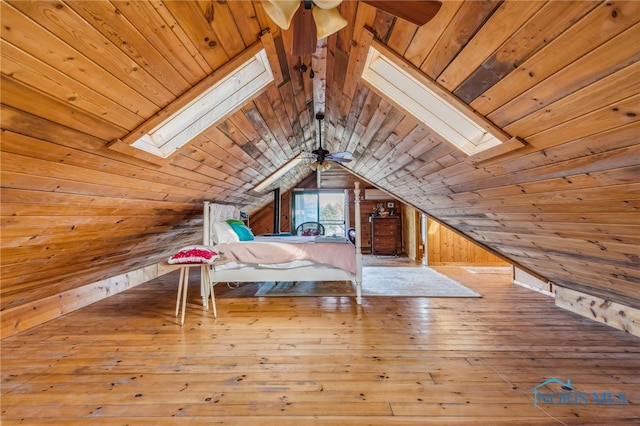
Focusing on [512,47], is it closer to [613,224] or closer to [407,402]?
[613,224]

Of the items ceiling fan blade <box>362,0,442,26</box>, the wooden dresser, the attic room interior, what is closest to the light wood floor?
the attic room interior

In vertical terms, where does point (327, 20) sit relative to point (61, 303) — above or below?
above

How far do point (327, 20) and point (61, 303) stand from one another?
12.8ft

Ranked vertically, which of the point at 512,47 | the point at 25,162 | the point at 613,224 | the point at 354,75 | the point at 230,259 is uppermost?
the point at 354,75

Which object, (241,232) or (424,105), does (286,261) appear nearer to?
(241,232)

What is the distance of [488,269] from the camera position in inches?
205

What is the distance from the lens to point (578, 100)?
110 cm

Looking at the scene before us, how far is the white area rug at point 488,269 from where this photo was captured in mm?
4936

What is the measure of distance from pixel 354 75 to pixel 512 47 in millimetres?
1146

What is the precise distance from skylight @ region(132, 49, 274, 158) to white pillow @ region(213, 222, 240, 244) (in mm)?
1597

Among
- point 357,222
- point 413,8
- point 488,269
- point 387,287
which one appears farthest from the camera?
point 488,269

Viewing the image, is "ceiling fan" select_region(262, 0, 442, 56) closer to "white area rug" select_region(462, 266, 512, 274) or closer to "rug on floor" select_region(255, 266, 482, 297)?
"rug on floor" select_region(255, 266, 482, 297)

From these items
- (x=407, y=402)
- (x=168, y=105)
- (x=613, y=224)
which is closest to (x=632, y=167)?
(x=613, y=224)

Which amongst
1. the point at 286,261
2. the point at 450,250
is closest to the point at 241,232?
the point at 286,261
